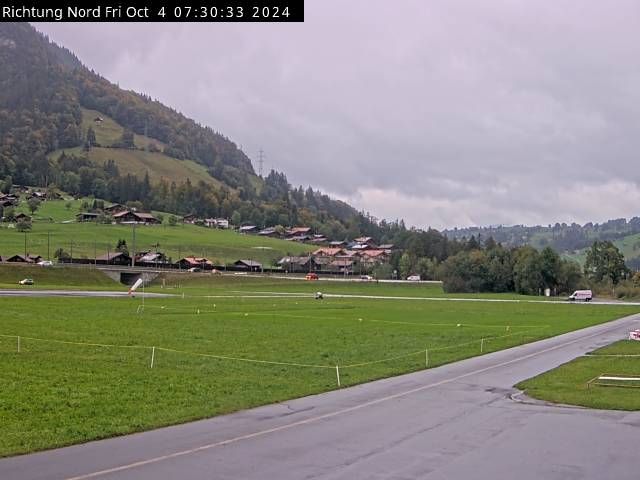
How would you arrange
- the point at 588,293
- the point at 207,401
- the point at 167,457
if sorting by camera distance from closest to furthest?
the point at 167,457, the point at 207,401, the point at 588,293

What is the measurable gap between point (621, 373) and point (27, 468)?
→ 23.4 meters

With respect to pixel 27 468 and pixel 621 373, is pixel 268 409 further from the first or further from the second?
pixel 621 373

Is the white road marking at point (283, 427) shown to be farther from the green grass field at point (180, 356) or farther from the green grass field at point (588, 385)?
the green grass field at point (588, 385)

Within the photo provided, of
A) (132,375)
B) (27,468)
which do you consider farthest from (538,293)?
(27,468)

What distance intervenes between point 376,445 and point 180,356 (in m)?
16.5

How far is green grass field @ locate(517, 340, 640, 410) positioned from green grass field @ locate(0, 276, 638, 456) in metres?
5.21

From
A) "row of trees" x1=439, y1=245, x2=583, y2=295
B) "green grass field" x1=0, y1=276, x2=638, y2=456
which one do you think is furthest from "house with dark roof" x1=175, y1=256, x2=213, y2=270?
"green grass field" x1=0, y1=276, x2=638, y2=456

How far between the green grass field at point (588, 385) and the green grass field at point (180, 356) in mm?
5215

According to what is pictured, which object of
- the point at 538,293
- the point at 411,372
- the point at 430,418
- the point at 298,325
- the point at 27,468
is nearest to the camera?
the point at 27,468

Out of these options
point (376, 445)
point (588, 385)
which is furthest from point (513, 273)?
point (376, 445)

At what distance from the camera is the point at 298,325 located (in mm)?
52562

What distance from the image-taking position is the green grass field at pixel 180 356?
730 inches

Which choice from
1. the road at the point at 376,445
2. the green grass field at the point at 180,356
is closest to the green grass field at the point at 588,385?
the road at the point at 376,445

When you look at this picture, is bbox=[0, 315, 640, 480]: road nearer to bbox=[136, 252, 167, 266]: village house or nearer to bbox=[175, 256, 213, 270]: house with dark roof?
bbox=[136, 252, 167, 266]: village house
